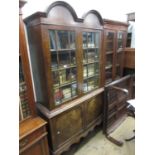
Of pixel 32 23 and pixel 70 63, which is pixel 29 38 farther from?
pixel 70 63

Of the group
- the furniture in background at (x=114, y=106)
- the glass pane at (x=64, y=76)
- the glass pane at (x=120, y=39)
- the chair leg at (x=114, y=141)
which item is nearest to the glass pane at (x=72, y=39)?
the glass pane at (x=64, y=76)

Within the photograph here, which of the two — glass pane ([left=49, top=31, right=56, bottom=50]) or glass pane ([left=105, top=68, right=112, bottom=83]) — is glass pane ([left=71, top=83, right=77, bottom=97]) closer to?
glass pane ([left=49, top=31, right=56, bottom=50])

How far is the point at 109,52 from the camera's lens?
7.50 feet

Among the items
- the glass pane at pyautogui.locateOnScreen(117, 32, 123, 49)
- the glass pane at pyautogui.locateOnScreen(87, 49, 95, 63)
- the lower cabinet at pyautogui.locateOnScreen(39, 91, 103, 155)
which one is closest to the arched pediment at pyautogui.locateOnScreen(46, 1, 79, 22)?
the glass pane at pyautogui.locateOnScreen(87, 49, 95, 63)

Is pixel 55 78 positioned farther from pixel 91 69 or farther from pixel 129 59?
pixel 129 59

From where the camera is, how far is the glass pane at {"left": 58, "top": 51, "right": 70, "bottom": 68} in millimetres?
1583

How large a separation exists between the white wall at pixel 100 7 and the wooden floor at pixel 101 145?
199 cm

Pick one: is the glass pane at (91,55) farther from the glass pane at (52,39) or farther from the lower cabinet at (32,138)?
the lower cabinet at (32,138)

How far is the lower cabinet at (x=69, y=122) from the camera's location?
1.59 metres
